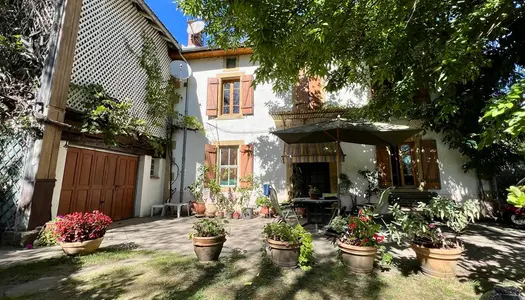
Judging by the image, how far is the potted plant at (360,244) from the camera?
3270 millimetres

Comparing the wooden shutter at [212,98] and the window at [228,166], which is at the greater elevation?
the wooden shutter at [212,98]

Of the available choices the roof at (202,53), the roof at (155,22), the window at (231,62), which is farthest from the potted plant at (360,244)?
the roof at (155,22)

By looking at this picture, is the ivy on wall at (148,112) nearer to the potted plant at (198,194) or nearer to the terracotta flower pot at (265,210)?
the potted plant at (198,194)

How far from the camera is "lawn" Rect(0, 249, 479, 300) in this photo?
2.73 m

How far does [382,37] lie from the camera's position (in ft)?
13.9

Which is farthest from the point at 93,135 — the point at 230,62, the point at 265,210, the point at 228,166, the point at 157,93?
the point at 230,62

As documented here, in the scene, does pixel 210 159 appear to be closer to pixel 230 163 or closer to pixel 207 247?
pixel 230 163

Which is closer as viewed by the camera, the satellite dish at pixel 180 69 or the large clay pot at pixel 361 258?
the large clay pot at pixel 361 258

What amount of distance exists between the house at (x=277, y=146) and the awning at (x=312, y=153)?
0.03 metres

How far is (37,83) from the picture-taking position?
16.7ft

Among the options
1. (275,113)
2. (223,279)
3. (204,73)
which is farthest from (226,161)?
(223,279)

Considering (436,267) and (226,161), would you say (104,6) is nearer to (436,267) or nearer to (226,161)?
(226,161)

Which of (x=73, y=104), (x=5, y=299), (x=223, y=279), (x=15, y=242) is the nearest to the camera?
(x=5, y=299)

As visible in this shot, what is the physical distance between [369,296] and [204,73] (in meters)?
9.74
